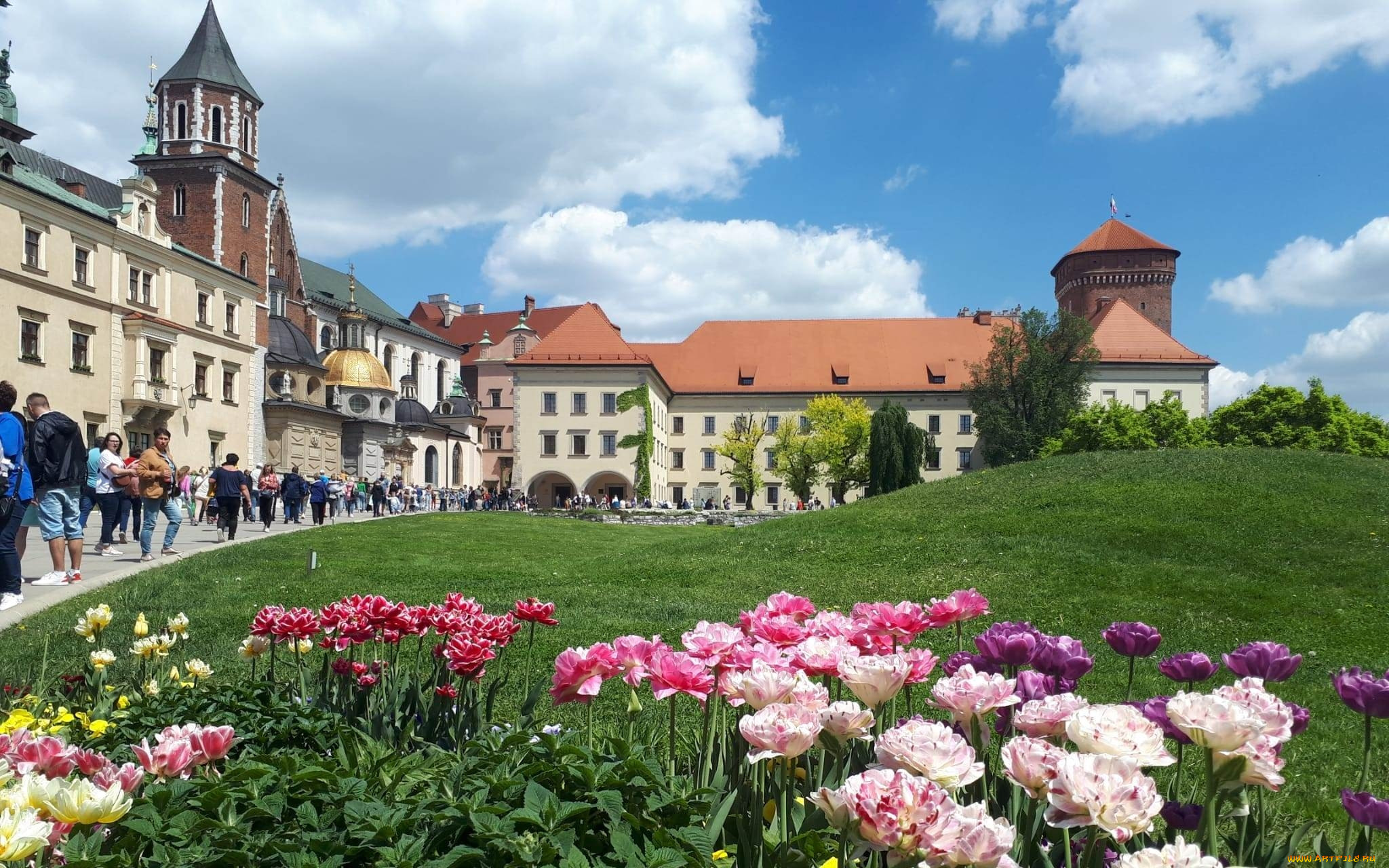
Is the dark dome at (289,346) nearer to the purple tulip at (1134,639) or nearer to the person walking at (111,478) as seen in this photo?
the person walking at (111,478)

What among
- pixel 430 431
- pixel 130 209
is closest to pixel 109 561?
pixel 130 209

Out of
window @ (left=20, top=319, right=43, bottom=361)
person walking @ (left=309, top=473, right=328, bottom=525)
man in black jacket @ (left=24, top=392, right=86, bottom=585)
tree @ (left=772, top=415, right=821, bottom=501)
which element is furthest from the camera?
tree @ (left=772, top=415, right=821, bottom=501)

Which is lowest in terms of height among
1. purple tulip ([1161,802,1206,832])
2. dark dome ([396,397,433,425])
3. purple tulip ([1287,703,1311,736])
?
purple tulip ([1161,802,1206,832])

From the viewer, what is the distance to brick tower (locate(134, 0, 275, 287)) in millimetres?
56312

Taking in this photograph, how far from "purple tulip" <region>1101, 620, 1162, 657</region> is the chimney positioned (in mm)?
108954

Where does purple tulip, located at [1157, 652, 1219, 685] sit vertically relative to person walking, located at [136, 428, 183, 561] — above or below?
below

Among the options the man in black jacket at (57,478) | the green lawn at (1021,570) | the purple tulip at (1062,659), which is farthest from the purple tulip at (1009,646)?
the man in black jacket at (57,478)

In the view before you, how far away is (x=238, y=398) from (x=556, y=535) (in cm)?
3112

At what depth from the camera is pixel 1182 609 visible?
38.4ft

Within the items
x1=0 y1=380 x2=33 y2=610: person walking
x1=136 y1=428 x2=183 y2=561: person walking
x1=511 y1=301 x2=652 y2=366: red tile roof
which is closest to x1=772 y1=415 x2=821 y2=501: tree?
x1=511 y1=301 x2=652 y2=366: red tile roof

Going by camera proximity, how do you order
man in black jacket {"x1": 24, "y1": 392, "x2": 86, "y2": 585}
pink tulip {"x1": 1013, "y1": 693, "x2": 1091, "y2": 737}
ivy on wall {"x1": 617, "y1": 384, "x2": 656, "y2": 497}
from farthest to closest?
1. ivy on wall {"x1": 617, "y1": 384, "x2": 656, "y2": 497}
2. man in black jacket {"x1": 24, "y1": 392, "x2": 86, "y2": 585}
3. pink tulip {"x1": 1013, "y1": 693, "x2": 1091, "y2": 737}

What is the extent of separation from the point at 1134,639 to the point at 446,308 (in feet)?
364

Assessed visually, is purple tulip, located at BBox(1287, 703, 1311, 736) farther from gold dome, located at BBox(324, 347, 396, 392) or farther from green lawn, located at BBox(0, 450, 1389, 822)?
gold dome, located at BBox(324, 347, 396, 392)

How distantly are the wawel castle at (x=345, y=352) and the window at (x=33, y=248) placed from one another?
0.26 feet
